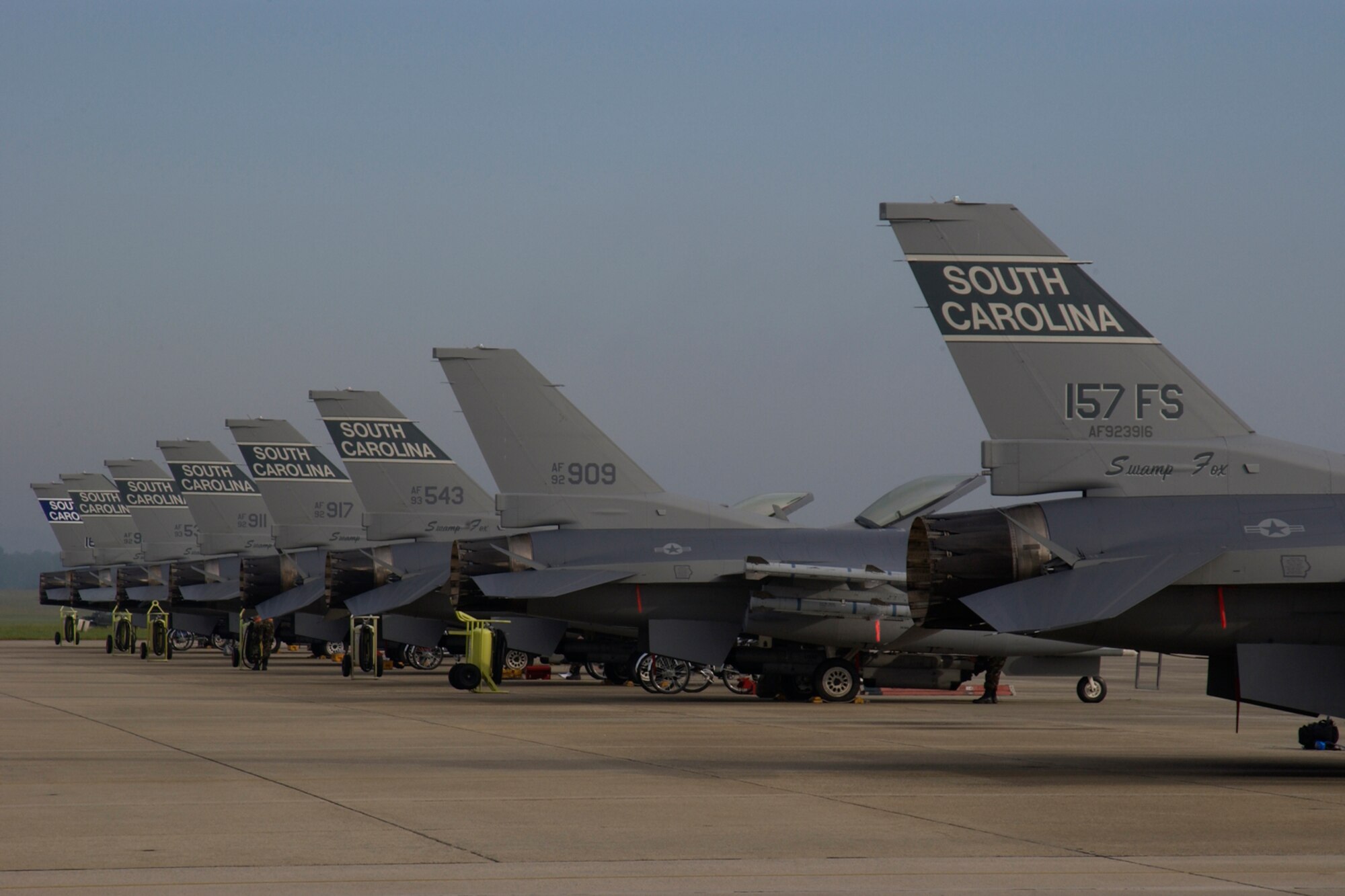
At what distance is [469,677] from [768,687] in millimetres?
5813

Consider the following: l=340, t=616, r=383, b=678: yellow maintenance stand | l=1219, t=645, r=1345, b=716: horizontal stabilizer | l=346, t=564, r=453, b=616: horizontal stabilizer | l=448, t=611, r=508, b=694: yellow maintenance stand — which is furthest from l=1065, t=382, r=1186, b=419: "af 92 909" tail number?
l=340, t=616, r=383, b=678: yellow maintenance stand

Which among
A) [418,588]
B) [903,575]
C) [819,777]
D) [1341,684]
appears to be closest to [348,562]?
[418,588]

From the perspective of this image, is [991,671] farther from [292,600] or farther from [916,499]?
[292,600]

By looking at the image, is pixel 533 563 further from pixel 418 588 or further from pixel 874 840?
pixel 874 840

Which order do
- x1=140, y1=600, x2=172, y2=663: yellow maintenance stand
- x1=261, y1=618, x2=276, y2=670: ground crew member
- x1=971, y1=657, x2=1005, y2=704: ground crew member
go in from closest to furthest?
x1=971, y1=657, x2=1005, y2=704: ground crew member, x1=261, y1=618, x2=276, y2=670: ground crew member, x1=140, y1=600, x2=172, y2=663: yellow maintenance stand

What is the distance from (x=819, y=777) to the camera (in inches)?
603

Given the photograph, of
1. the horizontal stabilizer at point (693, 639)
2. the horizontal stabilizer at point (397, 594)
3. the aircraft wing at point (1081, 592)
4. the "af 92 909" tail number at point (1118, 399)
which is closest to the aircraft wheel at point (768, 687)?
the horizontal stabilizer at point (693, 639)

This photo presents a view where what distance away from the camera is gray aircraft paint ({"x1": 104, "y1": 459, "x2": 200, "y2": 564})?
6544 cm

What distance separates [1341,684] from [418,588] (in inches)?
820

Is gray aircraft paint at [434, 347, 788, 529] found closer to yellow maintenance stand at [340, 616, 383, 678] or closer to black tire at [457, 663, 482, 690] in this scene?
black tire at [457, 663, 482, 690]

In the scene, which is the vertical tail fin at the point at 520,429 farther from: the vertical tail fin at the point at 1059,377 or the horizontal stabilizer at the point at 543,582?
the vertical tail fin at the point at 1059,377

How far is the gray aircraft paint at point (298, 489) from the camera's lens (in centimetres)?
4366

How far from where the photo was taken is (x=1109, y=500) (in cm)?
1579

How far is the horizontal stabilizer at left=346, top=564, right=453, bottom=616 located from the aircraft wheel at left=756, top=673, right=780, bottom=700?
655 centimetres
